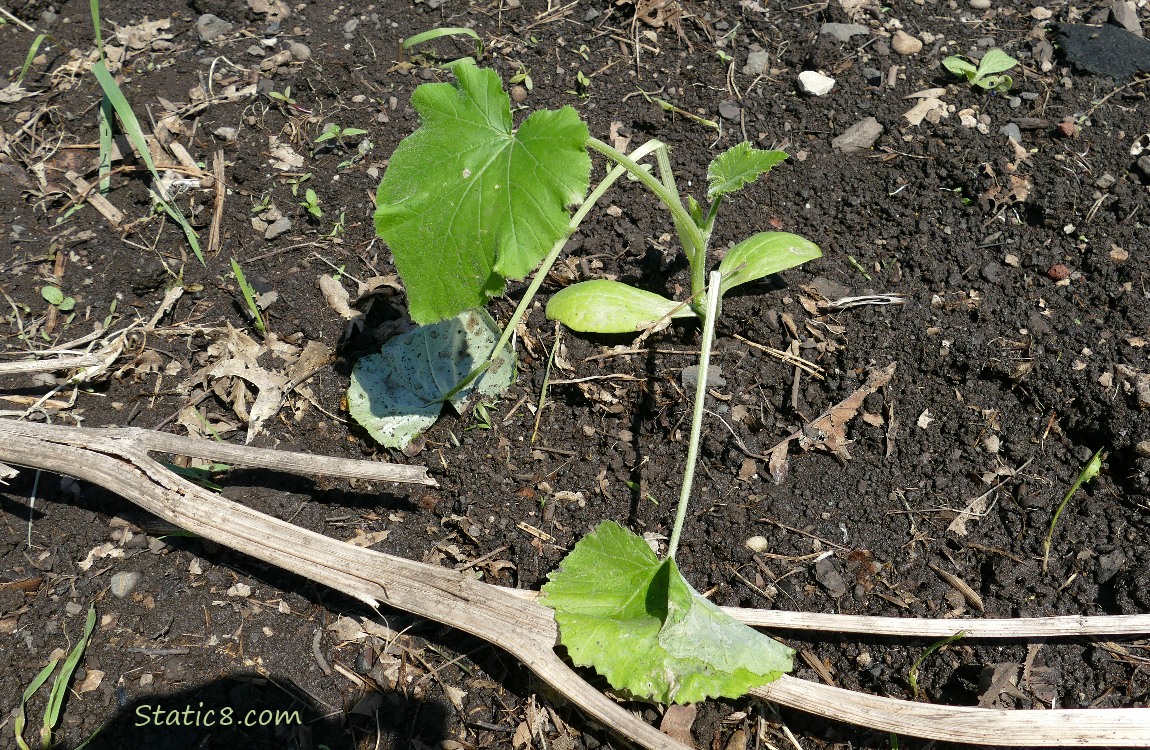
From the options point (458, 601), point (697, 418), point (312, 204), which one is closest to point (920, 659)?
point (697, 418)

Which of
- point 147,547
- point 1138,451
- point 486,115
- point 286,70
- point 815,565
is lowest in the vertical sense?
point 147,547

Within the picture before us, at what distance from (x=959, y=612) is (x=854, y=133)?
1618 mm

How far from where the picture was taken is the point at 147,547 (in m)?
2.02

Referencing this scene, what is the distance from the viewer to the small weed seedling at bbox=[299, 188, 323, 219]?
8.46 ft

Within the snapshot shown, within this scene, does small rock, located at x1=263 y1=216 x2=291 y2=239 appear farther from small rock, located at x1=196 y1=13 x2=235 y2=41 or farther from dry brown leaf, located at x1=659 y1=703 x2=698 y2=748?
dry brown leaf, located at x1=659 y1=703 x2=698 y2=748

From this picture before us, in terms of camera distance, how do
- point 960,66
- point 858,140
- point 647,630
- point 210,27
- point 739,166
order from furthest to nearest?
point 210,27, point 960,66, point 858,140, point 739,166, point 647,630

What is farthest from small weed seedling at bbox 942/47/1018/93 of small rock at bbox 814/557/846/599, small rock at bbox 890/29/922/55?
small rock at bbox 814/557/846/599

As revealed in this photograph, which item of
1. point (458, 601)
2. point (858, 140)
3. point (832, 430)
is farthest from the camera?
point (858, 140)

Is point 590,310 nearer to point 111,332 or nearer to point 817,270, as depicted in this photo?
point 817,270

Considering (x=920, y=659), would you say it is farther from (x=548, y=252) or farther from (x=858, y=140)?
(x=858, y=140)

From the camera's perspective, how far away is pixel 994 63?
9.04ft

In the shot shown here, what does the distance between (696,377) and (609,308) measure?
0.32 m

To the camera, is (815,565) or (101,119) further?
(101,119)

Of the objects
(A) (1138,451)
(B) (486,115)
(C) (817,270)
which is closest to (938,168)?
(C) (817,270)
